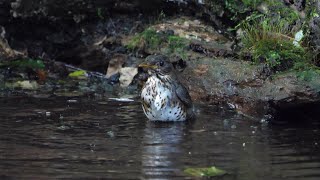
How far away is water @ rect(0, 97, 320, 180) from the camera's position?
5762mm

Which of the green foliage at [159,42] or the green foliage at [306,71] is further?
the green foliage at [159,42]

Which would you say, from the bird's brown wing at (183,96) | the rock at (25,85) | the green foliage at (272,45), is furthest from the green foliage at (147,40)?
the bird's brown wing at (183,96)

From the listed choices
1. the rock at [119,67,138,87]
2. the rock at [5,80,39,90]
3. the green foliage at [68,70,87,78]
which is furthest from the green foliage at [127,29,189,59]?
the rock at [5,80,39,90]

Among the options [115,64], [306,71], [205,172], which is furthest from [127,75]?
[205,172]

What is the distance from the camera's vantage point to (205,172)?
5586 millimetres

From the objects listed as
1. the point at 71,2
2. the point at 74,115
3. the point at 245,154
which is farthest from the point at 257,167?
the point at 71,2

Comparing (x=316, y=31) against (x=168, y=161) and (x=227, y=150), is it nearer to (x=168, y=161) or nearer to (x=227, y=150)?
(x=227, y=150)

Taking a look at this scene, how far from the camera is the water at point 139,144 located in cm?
576

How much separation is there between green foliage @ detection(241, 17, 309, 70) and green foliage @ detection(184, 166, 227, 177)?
3.43 metres

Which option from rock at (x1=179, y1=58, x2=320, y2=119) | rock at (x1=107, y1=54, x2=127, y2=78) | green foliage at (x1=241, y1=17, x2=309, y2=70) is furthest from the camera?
rock at (x1=107, y1=54, x2=127, y2=78)

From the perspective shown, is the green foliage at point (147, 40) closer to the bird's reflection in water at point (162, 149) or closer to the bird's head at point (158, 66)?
the bird's head at point (158, 66)

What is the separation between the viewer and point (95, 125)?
7871mm

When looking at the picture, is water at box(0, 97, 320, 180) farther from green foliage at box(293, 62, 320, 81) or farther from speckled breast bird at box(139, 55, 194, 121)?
green foliage at box(293, 62, 320, 81)

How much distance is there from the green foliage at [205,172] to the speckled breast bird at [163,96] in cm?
266
